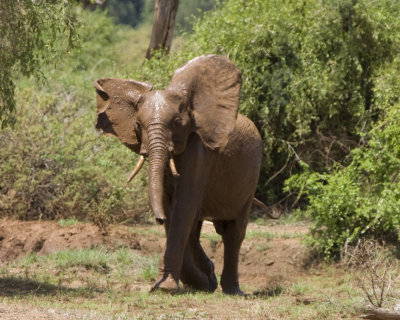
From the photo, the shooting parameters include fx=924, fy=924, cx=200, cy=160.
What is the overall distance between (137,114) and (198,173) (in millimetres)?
926

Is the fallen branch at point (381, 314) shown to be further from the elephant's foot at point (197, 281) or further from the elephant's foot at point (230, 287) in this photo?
the elephant's foot at point (230, 287)

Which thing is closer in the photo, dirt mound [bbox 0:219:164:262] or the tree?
the tree

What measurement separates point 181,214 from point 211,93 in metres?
1.52

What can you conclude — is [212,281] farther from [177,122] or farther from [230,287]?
[177,122]

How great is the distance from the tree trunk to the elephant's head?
10254mm

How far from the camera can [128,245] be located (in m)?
14.2

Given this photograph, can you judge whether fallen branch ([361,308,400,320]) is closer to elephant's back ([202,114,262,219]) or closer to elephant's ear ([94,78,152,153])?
elephant's back ([202,114,262,219])

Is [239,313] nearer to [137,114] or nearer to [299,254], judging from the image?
[137,114]

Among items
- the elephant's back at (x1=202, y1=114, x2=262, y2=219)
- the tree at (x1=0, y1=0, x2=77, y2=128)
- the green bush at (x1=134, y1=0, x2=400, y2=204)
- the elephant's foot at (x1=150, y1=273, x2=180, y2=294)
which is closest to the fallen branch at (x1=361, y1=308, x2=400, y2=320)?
the elephant's foot at (x1=150, y1=273, x2=180, y2=294)

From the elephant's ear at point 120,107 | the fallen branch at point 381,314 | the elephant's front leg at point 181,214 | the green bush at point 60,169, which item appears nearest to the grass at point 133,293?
the elephant's front leg at point 181,214

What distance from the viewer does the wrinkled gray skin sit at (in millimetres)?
9734

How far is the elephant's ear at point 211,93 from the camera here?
1028cm

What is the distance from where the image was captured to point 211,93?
10.5m

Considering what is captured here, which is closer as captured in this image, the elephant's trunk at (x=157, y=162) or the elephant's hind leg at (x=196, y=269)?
the elephant's trunk at (x=157, y=162)
